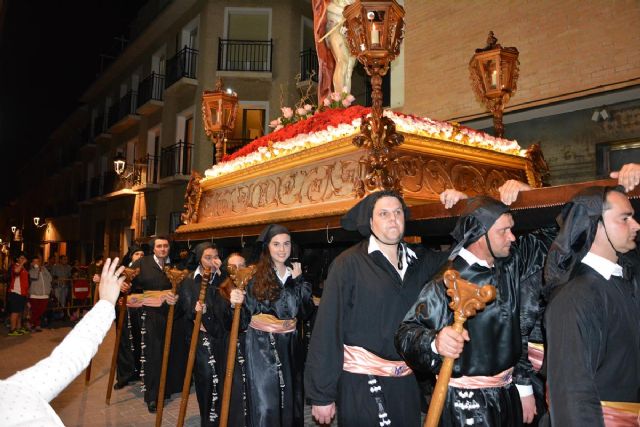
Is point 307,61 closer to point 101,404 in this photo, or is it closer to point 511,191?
point 101,404

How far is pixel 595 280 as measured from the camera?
2.10 metres

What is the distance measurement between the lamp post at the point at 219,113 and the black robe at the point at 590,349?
22.6 feet

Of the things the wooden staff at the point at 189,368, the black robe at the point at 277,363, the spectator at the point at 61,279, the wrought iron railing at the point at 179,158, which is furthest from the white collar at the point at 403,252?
the spectator at the point at 61,279

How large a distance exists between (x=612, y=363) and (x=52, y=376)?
7.07 feet

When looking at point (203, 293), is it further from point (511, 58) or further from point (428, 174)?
point (511, 58)

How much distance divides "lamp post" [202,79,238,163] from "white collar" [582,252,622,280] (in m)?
6.82

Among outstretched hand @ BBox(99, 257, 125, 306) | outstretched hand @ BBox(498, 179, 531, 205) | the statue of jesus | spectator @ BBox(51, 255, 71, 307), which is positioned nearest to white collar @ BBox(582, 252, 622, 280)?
outstretched hand @ BBox(498, 179, 531, 205)

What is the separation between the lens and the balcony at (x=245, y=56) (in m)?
16.6

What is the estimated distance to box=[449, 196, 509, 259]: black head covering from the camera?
2.60 meters

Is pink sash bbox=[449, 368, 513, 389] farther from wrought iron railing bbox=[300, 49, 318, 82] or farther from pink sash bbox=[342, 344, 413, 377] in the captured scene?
wrought iron railing bbox=[300, 49, 318, 82]

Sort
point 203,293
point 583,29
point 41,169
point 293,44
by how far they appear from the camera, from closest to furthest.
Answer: point 203,293, point 583,29, point 293,44, point 41,169

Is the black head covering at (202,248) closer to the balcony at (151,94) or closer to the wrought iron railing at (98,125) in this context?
the balcony at (151,94)

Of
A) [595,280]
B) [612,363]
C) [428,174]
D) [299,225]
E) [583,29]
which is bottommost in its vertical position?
[612,363]

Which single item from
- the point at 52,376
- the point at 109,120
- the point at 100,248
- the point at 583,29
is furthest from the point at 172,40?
the point at 52,376
